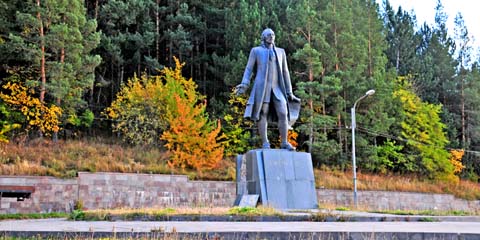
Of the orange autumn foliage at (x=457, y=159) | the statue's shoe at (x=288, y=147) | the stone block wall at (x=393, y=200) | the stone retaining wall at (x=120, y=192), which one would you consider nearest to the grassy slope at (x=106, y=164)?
the stone block wall at (x=393, y=200)

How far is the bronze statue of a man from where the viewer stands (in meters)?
14.4

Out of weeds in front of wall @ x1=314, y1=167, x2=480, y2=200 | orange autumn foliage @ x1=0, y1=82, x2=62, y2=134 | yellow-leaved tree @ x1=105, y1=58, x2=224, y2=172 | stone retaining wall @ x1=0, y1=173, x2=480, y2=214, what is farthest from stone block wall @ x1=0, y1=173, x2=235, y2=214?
weeds in front of wall @ x1=314, y1=167, x2=480, y2=200

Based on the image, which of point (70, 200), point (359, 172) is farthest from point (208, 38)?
point (70, 200)

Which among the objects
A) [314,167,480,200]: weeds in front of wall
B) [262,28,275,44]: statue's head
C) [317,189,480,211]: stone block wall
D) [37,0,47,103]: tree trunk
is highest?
[37,0,47,103]: tree trunk

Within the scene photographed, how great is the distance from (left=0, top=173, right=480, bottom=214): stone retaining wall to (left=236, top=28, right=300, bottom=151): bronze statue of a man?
8299 millimetres

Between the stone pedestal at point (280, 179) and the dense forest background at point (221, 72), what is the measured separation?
56.0ft

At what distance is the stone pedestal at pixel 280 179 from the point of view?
13.5 metres

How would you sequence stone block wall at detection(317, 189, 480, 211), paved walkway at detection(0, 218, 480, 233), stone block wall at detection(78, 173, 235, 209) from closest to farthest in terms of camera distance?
paved walkway at detection(0, 218, 480, 233), stone block wall at detection(78, 173, 235, 209), stone block wall at detection(317, 189, 480, 211)

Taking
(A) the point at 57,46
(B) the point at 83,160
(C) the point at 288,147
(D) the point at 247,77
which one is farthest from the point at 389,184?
(D) the point at 247,77

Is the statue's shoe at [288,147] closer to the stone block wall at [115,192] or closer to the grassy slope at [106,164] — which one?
the stone block wall at [115,192]

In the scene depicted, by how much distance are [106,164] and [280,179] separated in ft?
51.2

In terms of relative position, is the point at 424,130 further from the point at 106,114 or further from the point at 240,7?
the point at 106,114

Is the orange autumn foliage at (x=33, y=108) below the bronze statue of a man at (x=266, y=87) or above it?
above

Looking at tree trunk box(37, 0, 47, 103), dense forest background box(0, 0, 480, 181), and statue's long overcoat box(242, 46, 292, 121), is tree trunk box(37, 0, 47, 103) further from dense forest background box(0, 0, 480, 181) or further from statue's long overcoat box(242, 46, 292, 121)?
statue's long overcoat box(242, 46, 292, 121)
